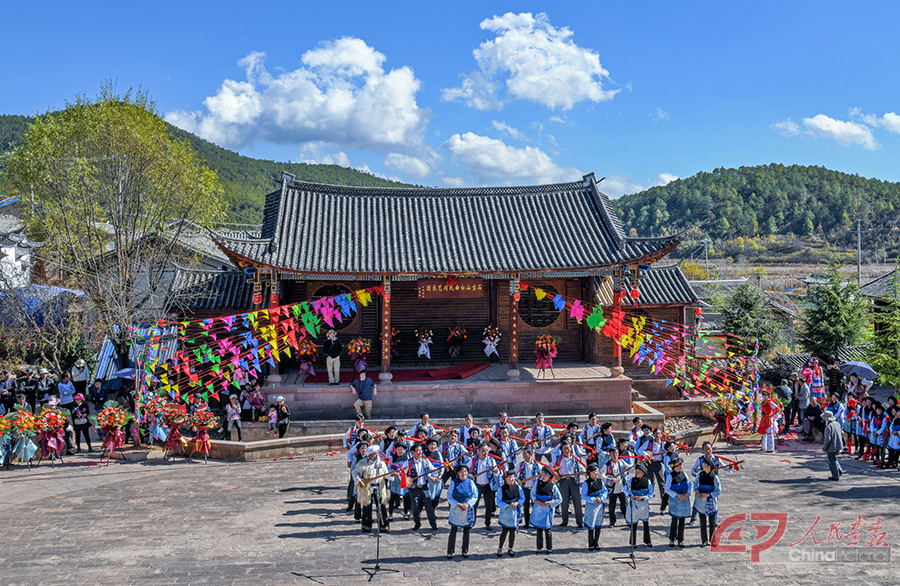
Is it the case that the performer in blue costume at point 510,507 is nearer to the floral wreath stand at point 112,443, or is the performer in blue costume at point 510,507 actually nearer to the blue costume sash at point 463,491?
the blue costume sash at point 463,491

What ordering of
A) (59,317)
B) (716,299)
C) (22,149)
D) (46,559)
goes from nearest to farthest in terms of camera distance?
(46,559)
(59,317)
(22,149)
(716,299)

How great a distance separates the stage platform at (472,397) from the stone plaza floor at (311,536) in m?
4.00

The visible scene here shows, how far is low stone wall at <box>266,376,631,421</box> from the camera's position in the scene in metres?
20.0

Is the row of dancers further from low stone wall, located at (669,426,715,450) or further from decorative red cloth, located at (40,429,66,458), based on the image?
decorative red cloth, located at (40,429,66,458)

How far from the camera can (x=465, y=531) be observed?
11.1 m

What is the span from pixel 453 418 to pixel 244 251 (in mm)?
7683

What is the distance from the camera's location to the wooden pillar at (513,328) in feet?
68.3

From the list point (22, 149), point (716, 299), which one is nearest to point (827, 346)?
point (716, 299)

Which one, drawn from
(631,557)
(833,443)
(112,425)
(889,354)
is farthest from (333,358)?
(889,354)

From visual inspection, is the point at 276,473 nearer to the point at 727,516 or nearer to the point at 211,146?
the point at 727,516

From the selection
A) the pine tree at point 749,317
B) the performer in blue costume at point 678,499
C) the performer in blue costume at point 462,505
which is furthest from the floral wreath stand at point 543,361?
the pine tree at point 749,317

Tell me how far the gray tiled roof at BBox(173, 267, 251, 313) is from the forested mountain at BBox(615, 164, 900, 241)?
87.6m

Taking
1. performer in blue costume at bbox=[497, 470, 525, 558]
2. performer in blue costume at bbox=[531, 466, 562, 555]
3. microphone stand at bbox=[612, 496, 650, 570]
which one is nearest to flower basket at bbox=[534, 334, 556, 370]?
microphone stand at bbox=[612, 496, 650, 570]

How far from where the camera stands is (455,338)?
22.5 meters
